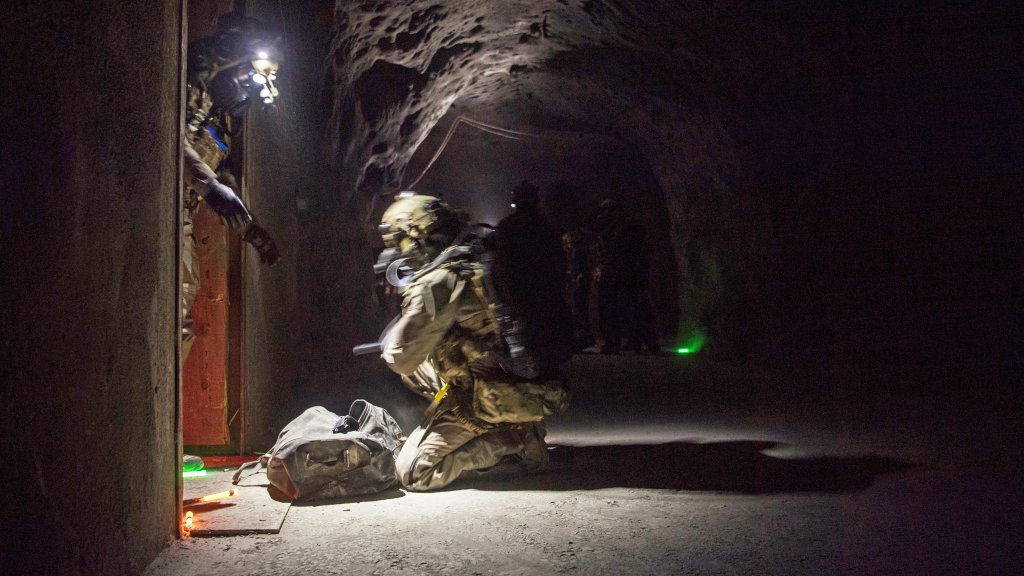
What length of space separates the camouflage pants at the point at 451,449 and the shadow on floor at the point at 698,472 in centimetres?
12

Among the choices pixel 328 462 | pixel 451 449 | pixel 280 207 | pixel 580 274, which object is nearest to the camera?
pixel 328 462

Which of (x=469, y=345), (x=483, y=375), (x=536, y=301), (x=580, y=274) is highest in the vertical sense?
(x=580, y=274)

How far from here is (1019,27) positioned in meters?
7.22

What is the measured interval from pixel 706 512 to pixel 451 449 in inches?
53.2

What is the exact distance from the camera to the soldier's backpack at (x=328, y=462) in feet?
11.9

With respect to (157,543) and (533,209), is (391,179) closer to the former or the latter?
(533,209)

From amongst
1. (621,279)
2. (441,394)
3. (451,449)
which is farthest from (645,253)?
(451,449)

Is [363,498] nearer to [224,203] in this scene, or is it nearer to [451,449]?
[451,449]

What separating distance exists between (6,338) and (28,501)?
419 millimetres

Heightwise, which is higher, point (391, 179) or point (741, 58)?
point (741, 58)

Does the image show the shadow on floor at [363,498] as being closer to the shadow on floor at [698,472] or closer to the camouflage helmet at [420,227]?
the shadow on floor at [698,472]

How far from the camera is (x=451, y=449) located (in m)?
3.98

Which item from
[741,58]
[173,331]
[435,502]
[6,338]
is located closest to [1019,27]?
[741,58]

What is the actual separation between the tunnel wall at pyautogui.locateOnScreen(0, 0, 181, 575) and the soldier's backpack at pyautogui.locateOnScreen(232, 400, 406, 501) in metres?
0.70
